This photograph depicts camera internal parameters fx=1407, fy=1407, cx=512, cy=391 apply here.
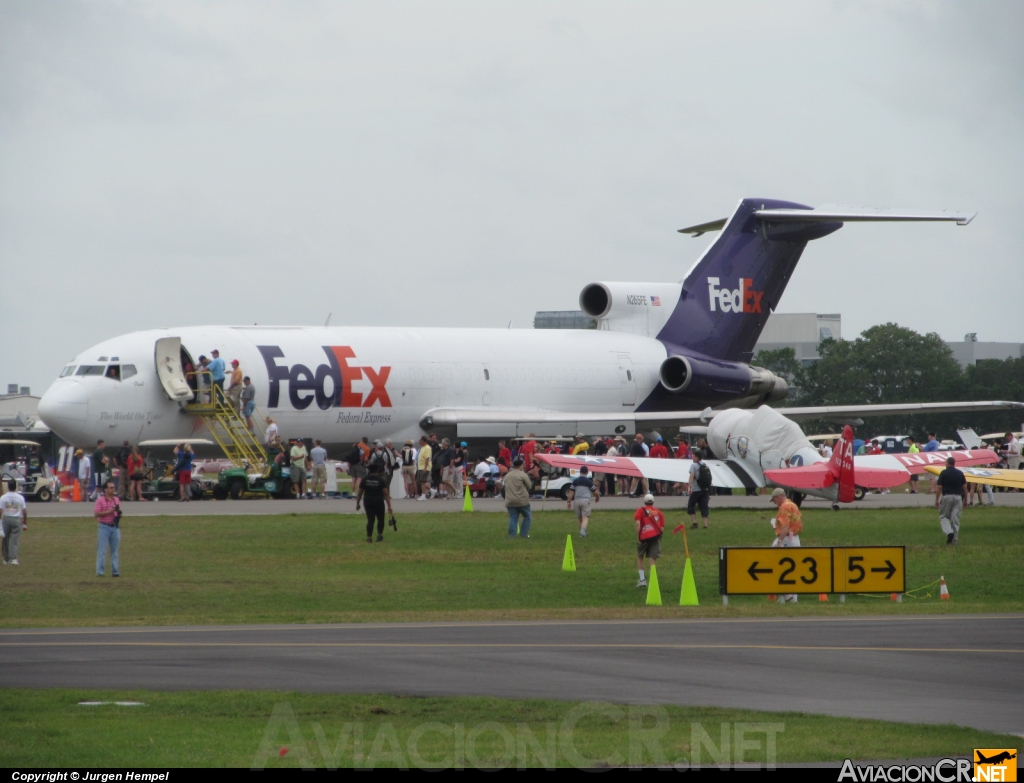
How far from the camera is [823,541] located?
2544 cm

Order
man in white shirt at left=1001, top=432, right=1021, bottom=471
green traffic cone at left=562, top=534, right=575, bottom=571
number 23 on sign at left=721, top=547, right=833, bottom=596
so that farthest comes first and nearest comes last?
man in white shirt at left=1001, top=432, right=1021, bottom=471 < green traffic cone at left=562, top=534, right=575, bottom=571 < number 23 on sign at left=721, top=547, right=833, bottom=596

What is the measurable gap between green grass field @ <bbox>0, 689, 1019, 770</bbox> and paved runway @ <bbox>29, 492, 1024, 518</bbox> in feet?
71.4

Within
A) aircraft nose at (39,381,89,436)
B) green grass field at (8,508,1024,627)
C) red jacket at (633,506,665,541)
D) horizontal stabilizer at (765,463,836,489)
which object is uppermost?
aircraft nose at (39,381,89,436)

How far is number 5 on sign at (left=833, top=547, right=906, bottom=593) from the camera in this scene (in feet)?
63.6

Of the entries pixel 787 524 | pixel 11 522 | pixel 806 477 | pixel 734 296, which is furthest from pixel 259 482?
pixel 787 524

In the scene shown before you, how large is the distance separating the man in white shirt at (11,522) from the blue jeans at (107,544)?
225cm

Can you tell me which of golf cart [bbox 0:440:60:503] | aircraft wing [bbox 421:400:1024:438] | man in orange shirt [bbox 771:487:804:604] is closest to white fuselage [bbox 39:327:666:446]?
aircraft wing [bbox 421:400:1024:438]

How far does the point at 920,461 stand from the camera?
33438 mm

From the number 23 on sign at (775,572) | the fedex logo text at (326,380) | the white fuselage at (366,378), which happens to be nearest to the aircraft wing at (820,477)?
the number 23 on sign at (775,572)

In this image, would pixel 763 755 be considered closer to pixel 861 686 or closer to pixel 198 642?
pixel 861 686

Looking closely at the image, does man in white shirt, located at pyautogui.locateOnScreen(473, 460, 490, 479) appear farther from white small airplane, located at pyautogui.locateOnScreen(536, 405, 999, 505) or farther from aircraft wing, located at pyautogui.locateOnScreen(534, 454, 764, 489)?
aircraft wing, located at pyautogui.locateOnScreen(534, 454, 764, 489)

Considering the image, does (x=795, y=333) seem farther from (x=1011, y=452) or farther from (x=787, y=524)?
(x=787, y=524)

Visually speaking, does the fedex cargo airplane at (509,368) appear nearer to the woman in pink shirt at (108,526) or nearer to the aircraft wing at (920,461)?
the aircraft wing at (920,461)

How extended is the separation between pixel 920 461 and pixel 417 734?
82.9 feet
